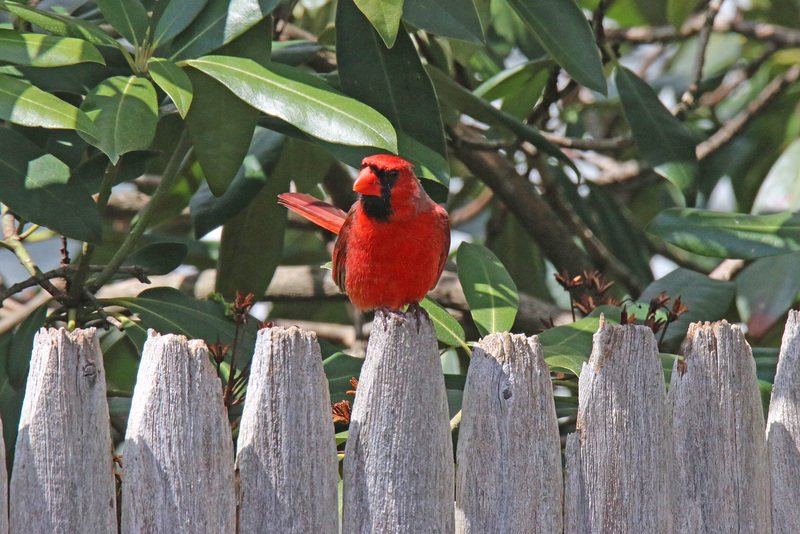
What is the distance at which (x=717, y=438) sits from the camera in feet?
5.84

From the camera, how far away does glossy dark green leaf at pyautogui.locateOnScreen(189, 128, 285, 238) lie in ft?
9.12

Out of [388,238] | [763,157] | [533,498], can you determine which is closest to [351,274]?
[388,238]

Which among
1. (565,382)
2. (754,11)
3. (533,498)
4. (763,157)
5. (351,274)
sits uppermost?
(754,11)

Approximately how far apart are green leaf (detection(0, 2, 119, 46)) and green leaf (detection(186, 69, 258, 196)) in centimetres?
25

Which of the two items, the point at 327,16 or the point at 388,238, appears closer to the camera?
the point at 388,238

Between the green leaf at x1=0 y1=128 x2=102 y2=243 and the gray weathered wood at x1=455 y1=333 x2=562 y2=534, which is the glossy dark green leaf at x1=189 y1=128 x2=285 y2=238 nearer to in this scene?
the green leaf at x1=0 y1=128 x2=102 y2=243

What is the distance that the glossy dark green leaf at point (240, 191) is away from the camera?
109 inches

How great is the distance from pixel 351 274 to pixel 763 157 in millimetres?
3276

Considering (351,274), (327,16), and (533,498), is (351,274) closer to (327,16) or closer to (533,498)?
(533,498)

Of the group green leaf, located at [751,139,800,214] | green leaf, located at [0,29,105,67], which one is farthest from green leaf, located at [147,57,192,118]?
green leaf, located at [751,139,800,214]

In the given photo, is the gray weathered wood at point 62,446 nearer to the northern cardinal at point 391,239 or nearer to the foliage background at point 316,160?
the foliage background at point 316,160

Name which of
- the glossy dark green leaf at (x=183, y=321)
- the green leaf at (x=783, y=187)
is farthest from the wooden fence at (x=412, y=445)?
the green leaf at (x=783, y=187)

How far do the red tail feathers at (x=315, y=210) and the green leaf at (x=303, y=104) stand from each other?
0.58 metres

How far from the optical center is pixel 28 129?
239cm
